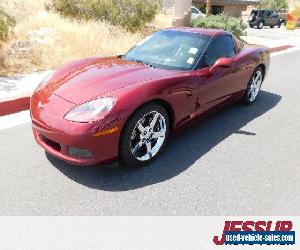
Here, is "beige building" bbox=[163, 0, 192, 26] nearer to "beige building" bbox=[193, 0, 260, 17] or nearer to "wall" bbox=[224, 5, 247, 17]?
"beige building" bbox=[193, 0, 260, 17]

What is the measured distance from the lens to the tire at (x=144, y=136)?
132 inches

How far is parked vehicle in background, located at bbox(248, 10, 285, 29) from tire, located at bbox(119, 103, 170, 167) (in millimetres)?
27217

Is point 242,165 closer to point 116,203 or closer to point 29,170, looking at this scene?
point 116,203

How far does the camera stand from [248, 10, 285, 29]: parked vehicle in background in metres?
28.2

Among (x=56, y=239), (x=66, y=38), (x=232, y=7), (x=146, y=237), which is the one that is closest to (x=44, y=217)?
(x=56, y=239)

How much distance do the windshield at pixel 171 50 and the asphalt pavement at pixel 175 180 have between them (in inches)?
39.5

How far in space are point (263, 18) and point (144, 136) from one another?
28.3m

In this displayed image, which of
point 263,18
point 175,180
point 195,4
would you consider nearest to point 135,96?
point 175,180

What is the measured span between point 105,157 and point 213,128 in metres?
2.12

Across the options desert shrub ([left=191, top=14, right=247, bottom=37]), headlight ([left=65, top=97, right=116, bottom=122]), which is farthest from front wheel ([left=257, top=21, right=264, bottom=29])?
headlight ([left=65, top=97, right=116, bottom=122])

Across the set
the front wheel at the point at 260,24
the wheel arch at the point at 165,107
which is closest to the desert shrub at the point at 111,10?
the wheel arch at the point at 165,107

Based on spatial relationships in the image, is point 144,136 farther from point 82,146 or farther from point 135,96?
point 82,146

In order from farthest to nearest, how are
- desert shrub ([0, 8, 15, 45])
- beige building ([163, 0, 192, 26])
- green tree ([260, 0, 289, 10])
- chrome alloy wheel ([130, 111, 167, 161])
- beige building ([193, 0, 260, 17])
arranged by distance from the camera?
1. green tree ([260, 0, 289, 10])
2. beige building ([193, 0, 260, 17])
3. beige building ([163, 0, 192, 26])
4. desert shrub ([0, 8, 15, 45])
5. chrome alloy wheel ([130, 111, 167, 161])

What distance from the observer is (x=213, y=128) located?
190 inches
